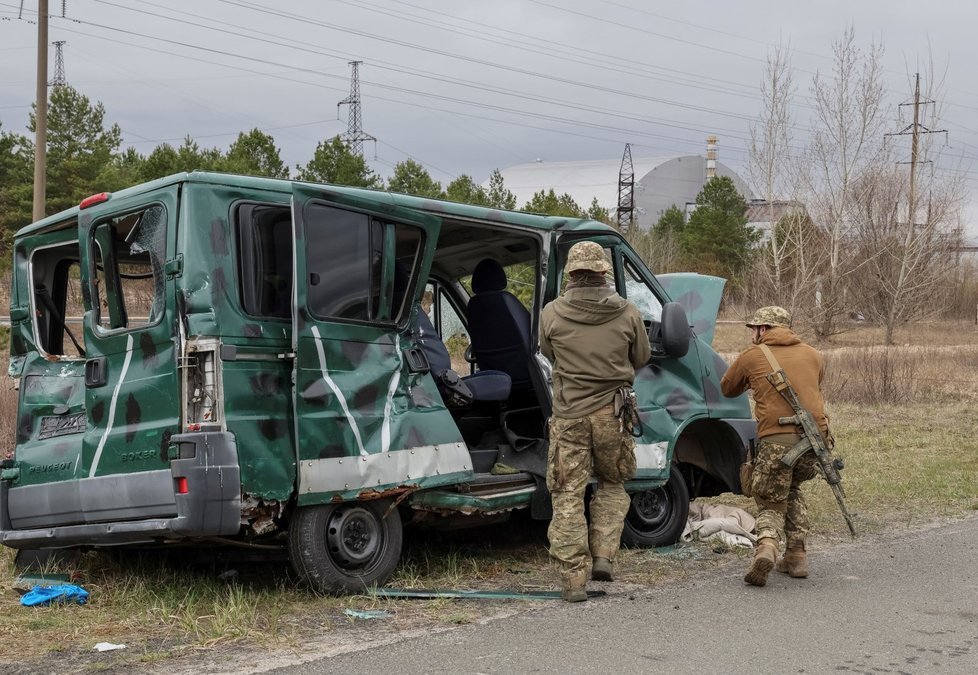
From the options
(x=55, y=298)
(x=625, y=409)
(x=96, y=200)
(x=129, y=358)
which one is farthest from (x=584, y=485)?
(x=55, y=298)

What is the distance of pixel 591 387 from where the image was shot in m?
6.59

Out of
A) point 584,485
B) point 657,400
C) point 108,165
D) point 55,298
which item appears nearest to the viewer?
point 584,485

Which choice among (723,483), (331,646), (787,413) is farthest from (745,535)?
(331,646)

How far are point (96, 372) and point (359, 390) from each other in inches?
54.0

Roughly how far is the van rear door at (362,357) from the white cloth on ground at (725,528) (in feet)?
7.27

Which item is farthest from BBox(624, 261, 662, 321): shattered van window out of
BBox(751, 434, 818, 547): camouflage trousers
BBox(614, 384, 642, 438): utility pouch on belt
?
BBox(614, 384, 642, 438): utility pouch on belt

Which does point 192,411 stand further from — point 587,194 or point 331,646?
point 587,194

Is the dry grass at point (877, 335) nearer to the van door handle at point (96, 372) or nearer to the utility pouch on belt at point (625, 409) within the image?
the utility pouch on belt at point (625, 409)

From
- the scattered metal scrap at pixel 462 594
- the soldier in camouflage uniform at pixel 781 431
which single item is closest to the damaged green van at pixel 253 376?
the scattered metal scrap at pixel 462 594

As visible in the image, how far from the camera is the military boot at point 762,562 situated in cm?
658

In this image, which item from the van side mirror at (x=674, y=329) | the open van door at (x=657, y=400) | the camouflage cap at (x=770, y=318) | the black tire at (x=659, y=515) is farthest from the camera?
the black tire at (x=659, y=515)

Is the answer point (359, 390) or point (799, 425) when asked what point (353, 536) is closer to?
point (359, 390)

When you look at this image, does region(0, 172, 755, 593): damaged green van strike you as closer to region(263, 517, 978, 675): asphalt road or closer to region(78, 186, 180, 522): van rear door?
region(78, 186, 180, 522): van rear door

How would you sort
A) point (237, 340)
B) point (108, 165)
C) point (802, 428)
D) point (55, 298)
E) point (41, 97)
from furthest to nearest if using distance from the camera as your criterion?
1. point (108, 165)
2. point (41, 97)
3. point (55, 298)
4. point (802, 428)
5. point (237, 340)
